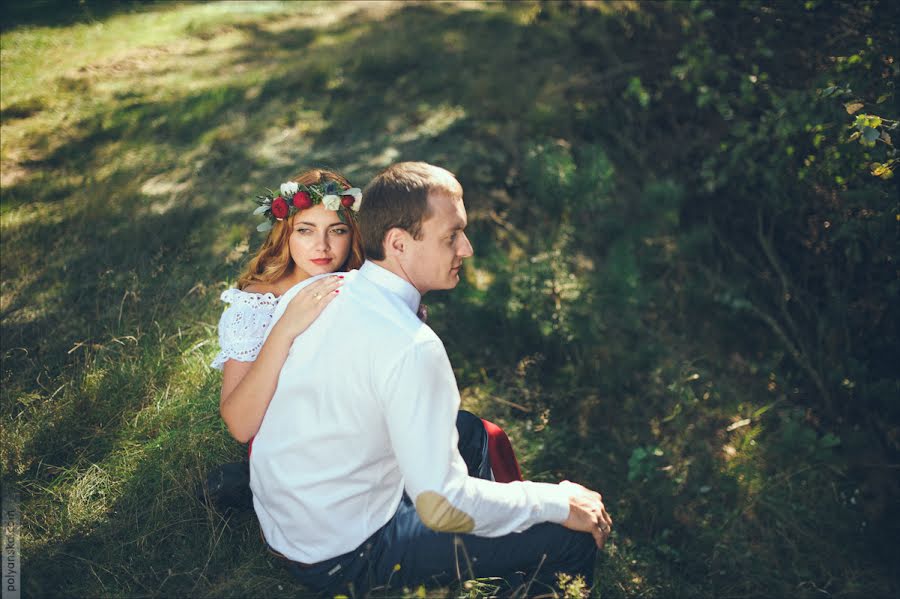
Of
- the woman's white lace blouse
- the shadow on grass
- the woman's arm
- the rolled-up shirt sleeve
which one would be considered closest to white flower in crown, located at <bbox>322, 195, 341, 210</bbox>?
the woman's arm

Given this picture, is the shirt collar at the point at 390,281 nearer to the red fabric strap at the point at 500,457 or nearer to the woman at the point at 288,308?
the woman at the point at 288,308

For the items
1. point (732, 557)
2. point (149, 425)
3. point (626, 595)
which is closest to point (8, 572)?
point (149, 425)

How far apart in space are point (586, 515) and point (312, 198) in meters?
1.71

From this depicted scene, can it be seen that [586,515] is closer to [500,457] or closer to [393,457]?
[500,457]

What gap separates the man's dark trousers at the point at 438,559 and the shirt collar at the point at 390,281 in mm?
816

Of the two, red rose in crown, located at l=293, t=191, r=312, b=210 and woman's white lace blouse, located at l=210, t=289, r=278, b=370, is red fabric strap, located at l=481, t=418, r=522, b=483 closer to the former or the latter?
woman's white lace blouse, located at l=210, t=289, r=278, b=370

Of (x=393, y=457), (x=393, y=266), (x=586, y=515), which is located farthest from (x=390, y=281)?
(x=586, y=515)

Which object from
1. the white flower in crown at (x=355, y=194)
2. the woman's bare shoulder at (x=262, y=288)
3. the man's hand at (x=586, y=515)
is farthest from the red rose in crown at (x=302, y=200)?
the man's hand at (x=586, y=515)

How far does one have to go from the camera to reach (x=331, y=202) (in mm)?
3148

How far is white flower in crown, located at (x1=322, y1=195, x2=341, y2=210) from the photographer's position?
124 inches

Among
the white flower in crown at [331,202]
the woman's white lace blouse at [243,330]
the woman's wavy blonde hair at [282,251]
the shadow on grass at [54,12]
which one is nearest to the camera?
the woman's white lace blouse at [243,330]

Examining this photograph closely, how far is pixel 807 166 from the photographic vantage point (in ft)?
16.2

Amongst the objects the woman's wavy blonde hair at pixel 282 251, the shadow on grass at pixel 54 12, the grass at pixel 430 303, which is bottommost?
the grass at pixel 430 303

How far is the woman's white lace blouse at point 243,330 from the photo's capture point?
3.03m
